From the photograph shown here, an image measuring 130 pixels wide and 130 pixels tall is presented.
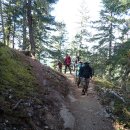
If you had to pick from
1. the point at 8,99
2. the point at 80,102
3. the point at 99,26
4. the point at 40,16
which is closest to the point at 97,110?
the point at 80,102

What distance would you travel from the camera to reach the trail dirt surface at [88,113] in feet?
44.9

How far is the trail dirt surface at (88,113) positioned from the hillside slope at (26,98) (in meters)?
0.77

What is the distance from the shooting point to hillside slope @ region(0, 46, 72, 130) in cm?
1077

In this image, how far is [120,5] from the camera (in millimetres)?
29062

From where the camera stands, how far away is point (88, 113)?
50.1ft

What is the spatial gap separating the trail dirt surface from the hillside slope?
0.77 meters

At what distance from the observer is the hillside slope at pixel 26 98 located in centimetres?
1077

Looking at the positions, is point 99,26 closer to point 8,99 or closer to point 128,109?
point 128,109

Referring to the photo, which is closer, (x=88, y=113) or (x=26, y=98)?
(x=26, y=98)

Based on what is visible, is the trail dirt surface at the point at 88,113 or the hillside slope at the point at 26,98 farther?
the trail dirt surface at the point at 88,113

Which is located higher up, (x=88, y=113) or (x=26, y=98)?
(x=26, y=98)

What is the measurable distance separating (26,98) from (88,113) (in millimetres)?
3927

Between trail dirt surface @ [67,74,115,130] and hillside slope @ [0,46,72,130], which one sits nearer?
hillside slope @ [0,46,72,130]

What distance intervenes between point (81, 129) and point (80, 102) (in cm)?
419
